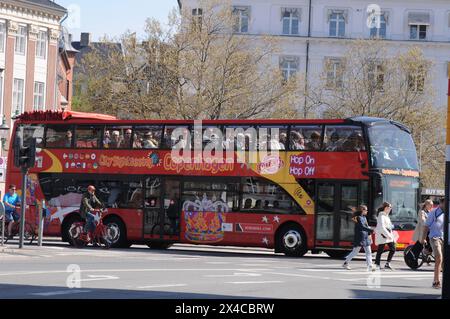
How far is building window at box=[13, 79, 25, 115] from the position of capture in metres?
72.6

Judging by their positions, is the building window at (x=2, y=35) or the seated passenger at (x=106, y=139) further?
the building window at (x=2, y=35)

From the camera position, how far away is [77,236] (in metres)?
34.6

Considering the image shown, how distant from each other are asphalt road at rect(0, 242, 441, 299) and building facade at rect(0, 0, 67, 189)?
40880 millimetres

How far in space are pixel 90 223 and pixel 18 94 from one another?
40.6m

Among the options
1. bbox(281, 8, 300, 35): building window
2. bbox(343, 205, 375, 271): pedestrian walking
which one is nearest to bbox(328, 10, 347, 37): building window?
bbox(281, 8, 300, 35): building window

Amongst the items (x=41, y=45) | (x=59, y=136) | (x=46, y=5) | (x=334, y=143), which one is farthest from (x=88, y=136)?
(x=46, y=5)

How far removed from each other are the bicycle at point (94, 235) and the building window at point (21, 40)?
131ft

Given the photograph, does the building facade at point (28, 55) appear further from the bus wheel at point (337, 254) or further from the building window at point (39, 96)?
the bus wheel at point (337, 254)

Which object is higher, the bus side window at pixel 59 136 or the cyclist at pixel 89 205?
the bus side window at pixel 59 136

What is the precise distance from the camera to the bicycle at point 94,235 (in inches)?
1352

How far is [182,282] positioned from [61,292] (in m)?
3.67

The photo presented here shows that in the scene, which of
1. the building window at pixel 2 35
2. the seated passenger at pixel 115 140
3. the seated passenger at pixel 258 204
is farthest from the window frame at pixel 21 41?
the seated passenger at pixel 258 204

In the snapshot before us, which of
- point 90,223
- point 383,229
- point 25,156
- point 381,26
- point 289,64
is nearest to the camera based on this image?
point 383,229

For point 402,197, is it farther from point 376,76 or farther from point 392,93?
point 376,76
